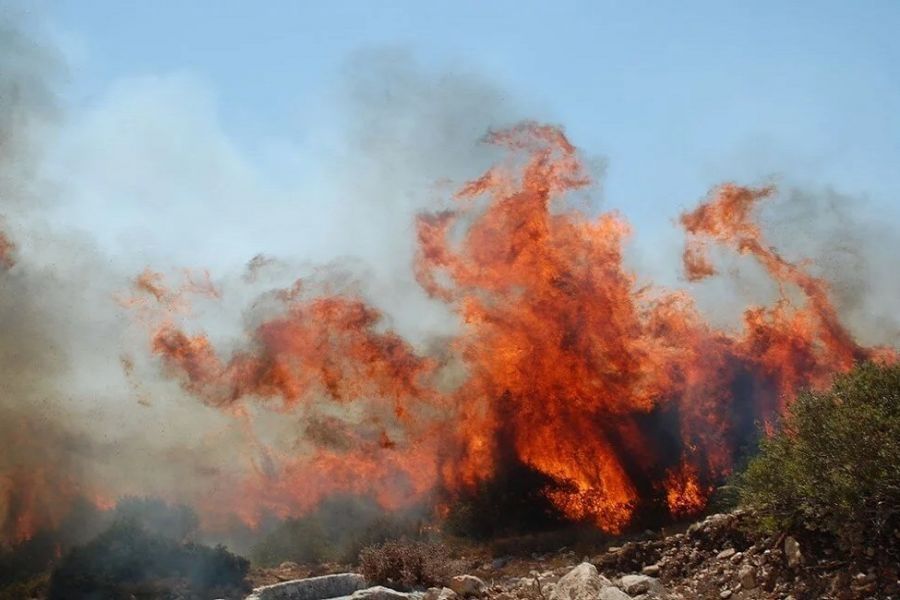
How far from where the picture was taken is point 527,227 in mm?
32906

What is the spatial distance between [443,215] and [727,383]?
15354mm

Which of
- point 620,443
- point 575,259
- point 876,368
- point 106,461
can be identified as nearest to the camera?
point 876,368

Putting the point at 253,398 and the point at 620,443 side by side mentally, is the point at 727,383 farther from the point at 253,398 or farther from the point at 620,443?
the point at 253,398

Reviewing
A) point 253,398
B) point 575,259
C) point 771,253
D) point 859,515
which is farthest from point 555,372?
point 859,515

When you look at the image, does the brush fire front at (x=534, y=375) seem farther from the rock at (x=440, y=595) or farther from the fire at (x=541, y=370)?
the rock at (x=440, y=595)

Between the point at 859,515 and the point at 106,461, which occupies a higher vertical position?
the point at 106,461

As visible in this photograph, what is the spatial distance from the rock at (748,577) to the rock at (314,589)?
8438mm

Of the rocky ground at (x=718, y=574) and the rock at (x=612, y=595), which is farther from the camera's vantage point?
the rocky ground at (x=718, y=574)

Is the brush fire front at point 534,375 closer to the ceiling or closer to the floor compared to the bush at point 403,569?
closer to the ceiling

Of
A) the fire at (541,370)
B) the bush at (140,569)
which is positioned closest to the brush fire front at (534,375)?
the fire at (541,370)

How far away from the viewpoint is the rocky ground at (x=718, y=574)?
39.5 ft

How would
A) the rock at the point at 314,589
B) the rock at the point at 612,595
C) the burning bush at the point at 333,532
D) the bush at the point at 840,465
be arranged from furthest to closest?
the burning bush at the point at 333,532
the rock at the point at 314,589
the bush at the point at 840,465
the rock at the point at 612,595

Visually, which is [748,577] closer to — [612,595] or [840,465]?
[840,465]

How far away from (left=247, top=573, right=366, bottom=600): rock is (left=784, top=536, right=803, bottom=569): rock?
934 cm
